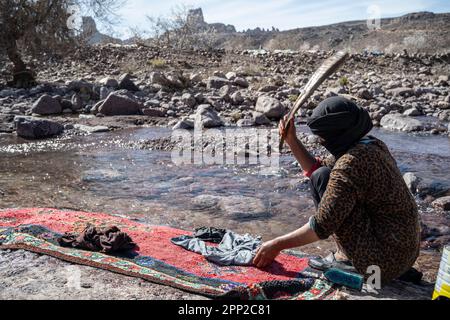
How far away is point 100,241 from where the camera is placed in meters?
3.11

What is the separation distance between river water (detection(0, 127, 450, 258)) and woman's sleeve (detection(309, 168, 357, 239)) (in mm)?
1363

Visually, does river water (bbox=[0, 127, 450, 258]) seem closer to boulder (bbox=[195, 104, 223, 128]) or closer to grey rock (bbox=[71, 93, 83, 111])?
boulder (bbox=[195, 104, 223, 128])

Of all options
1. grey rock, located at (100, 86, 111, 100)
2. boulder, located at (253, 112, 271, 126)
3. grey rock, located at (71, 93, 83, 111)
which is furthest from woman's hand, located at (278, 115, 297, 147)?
grey rock, located at (100, 86, 111, 100)

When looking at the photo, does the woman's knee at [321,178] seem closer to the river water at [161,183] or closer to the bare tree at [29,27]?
the river water at [161,183]

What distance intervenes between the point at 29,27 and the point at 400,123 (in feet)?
30.9

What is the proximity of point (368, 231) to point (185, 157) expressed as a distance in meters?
4.58

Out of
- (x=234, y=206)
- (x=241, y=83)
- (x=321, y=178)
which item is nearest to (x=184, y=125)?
(x=234, y=206)

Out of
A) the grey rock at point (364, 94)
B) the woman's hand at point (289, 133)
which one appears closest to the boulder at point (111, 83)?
the grey rock at point (364, 94)

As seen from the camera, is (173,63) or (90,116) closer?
(90,116)

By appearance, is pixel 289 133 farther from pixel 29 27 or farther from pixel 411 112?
pixel 29 27

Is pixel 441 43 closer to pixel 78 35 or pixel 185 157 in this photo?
pixel 78 35

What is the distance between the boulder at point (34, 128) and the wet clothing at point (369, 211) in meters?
6.73
